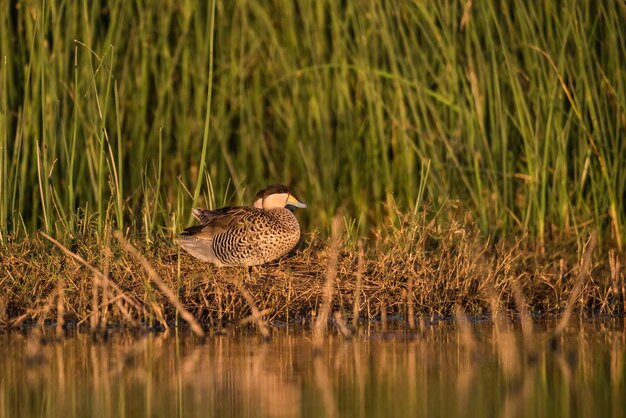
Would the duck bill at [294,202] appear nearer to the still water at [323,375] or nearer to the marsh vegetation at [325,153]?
the marsh vegetation at [325,153]

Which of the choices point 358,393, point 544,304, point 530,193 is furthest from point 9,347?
point 530,193

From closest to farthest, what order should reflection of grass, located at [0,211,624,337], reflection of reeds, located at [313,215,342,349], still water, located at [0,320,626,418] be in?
still water, located at [0,320,626,418]
reflection of reeds, located at [313,215,342,349]
reflection of grass, located at [0,211,624,337]

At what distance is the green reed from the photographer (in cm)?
888

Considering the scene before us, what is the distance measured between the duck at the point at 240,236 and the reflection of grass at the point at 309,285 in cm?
9

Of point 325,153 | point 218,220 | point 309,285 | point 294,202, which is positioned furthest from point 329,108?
point 309,285

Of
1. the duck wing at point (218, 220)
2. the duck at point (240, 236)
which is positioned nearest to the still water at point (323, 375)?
the duck at point (240, 236)

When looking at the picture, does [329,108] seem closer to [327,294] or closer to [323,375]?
[327,294]

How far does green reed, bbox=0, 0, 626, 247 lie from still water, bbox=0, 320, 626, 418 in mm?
1776

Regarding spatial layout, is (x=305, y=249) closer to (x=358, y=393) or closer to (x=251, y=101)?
(x=251, y=101)

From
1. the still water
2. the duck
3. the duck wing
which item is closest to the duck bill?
the duck

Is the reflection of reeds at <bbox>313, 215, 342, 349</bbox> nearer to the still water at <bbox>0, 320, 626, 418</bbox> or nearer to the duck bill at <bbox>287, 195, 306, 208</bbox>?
the still water at <bbox>0, 320, 626, 418</bbox>

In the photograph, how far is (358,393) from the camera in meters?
5.44

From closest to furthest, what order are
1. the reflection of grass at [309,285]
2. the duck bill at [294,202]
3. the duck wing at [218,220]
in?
the reflection of grass at [309,285], the duck wing at [218,220], the duck bill at [294,202]

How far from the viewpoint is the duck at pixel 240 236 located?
26.7 ft
